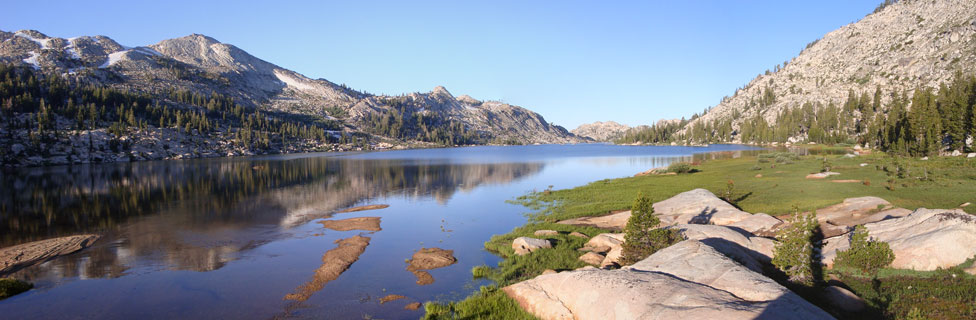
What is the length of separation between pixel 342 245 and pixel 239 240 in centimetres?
852

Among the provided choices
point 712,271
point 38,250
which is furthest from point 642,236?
point 38,250

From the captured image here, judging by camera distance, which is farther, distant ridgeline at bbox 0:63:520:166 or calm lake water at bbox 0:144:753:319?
distant ridgeline at bbox 0:63:520:166

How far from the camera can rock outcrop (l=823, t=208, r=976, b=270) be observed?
1455cm

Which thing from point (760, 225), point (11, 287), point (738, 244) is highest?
point (738, 244)

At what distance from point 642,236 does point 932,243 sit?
9867 mm

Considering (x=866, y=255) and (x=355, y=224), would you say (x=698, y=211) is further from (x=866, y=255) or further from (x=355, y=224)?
(x=355, y=224)

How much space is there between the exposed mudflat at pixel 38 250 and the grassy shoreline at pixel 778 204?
26.8 meters

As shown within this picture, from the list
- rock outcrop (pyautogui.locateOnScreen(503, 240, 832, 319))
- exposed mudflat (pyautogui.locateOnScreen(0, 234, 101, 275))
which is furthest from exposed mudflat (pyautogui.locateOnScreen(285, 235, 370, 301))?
exposed mudflat (pyautogui.locateOnScreen(0, 234, 101, 275))

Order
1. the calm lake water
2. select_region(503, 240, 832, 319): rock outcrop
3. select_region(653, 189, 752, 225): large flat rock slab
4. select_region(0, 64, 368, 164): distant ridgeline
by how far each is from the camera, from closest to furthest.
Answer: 1. select_region(503, 240, 832, 319): rock outcrop
2. the calm lake water
3. select_region(653, 189, 752, 225): large flat rock slab
4. select_region(0, 64, 368, 164): distant ridgeline

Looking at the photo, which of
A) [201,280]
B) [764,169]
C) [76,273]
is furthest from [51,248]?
[764,169]

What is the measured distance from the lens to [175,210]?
44.9m

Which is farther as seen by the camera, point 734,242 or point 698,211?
point 698,211

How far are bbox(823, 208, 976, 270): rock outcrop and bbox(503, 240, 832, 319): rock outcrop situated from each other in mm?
6868

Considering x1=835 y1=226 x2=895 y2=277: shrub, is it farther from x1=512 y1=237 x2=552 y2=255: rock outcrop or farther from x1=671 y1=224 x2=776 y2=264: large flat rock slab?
x1=512 y1=237 x2=552 y2=255: rock outcrop
